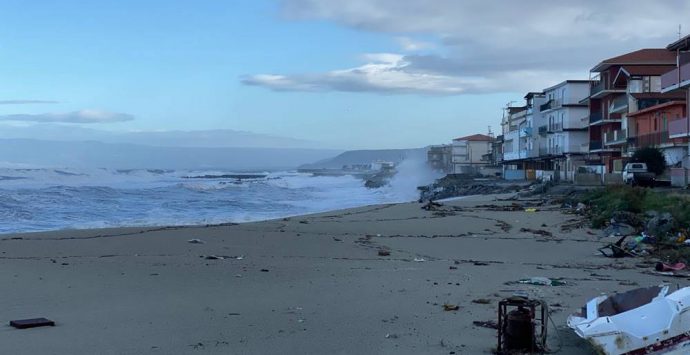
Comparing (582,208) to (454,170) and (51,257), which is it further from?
(454,170)

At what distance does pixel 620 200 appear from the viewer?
20781 mm

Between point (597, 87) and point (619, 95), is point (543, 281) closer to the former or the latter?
point (619, 95)

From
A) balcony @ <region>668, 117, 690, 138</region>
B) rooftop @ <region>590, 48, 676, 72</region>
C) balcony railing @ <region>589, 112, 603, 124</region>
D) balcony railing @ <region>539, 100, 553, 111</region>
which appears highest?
rooftop @ <region>590, 48, 676, 72</region>

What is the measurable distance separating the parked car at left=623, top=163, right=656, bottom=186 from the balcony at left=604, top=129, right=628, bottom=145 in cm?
1206

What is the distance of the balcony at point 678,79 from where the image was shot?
32.8 metres

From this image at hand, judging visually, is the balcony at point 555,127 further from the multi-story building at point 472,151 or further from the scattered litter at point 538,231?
the scattered litter at point 538,231

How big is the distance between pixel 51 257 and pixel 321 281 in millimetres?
6416

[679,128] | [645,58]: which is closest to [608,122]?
[645,58]

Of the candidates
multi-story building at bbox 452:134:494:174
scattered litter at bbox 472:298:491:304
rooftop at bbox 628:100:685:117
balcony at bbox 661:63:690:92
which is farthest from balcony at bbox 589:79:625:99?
scattered litter at bbox 472:298:491:304

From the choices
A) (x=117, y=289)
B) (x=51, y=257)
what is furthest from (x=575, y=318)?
(x=51, y=257)

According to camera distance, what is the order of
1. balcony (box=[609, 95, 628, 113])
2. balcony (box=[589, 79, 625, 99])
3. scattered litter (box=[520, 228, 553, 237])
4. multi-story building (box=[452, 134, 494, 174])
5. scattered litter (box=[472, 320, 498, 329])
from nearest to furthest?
scattered litter (box=[472, 320, 498, 329]) → scattered litter (box=[520, 228, 553, 237]) → balcony (box=[609, 95, 628, 113]) → balcony (box=[589, 79, 625, 99]) → multi-story building (box=[452, 134, 494, 174])

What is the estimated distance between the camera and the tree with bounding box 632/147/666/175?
127ft

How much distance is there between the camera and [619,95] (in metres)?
52.5

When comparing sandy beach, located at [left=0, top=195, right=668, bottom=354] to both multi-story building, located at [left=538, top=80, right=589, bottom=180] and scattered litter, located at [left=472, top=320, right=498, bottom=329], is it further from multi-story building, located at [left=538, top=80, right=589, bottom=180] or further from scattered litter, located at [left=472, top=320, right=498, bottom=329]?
multi-story building, located at [left=538, top=80, right=589, bottom=180]
